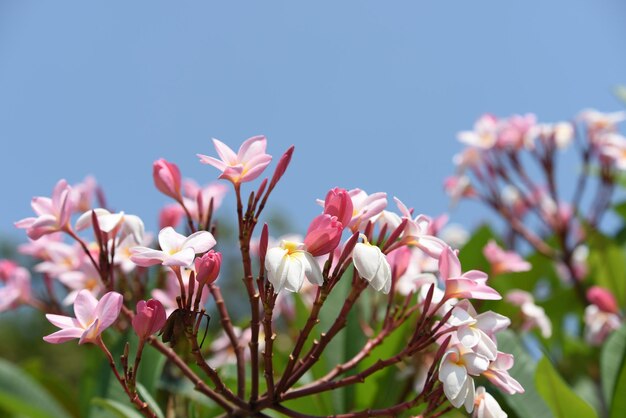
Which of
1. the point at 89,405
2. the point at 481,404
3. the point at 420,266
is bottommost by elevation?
the point at 89,405

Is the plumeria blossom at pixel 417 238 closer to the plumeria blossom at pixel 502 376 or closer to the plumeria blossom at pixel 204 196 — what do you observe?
the plumeria blossom at pixel 502 376

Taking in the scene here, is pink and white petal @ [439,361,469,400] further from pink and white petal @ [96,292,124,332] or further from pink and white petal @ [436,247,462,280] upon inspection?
pink and white petal @ [96,292,124,332]

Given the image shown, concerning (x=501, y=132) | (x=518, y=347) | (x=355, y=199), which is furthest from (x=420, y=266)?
(x=501, y=132)

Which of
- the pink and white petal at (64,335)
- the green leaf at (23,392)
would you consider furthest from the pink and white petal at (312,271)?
the green leaf at (23,392)

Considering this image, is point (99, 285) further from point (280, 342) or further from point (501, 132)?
point (501, 132)

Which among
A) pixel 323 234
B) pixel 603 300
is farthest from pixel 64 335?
pixel 603 300

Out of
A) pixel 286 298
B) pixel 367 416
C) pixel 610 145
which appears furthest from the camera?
pixel 610 145

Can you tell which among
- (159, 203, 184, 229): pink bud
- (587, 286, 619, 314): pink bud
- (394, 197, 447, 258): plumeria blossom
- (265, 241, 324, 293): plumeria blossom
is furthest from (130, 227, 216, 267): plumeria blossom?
(587, 286, 619, 314): pink bud
